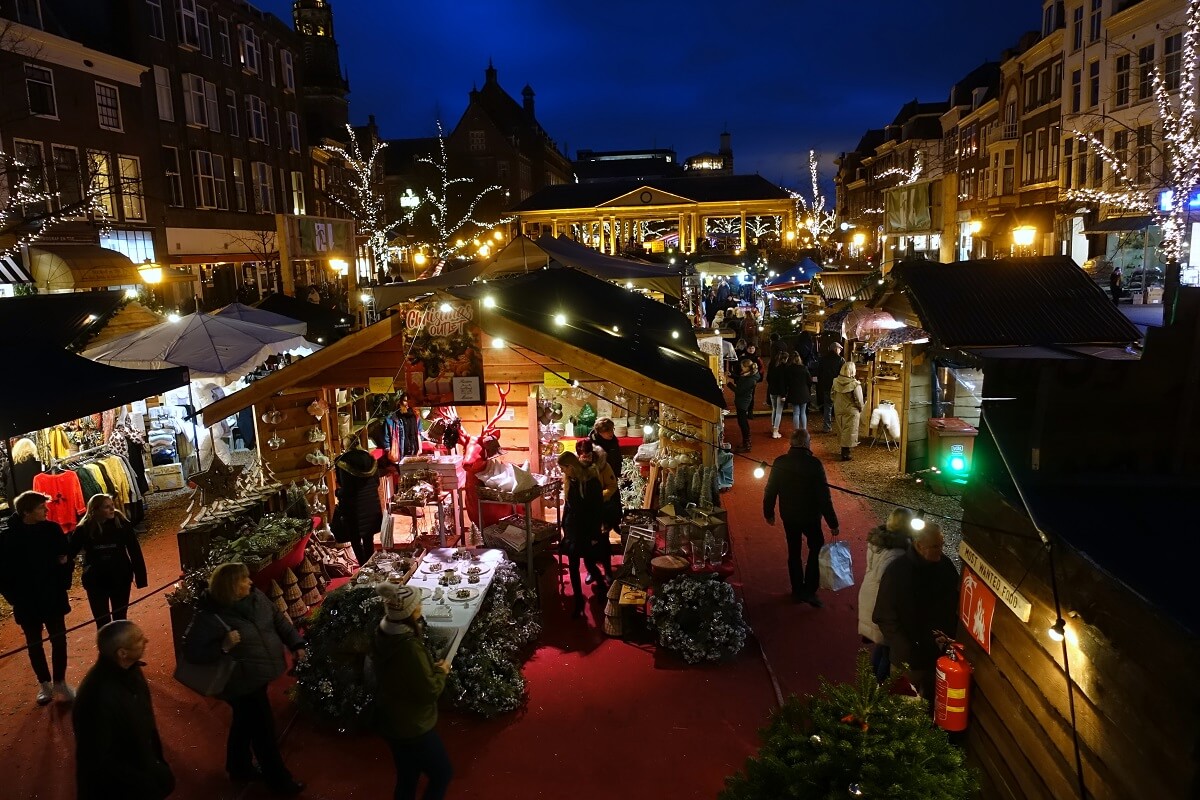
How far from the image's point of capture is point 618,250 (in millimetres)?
41844

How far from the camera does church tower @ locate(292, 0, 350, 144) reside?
4538 cm

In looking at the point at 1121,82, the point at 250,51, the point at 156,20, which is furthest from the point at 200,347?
the point at 1121,82

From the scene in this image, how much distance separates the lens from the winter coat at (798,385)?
12742mm

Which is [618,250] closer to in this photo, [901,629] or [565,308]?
[565,308]

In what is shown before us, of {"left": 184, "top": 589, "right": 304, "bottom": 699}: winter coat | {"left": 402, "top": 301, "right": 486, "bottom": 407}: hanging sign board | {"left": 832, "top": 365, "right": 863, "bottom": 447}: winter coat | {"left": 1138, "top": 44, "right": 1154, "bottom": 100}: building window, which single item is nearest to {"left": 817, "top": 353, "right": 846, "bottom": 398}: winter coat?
{"left": 832, "top": 365, "right": 863, "bottom": 447}: winter coat

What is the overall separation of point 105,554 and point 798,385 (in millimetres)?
9868

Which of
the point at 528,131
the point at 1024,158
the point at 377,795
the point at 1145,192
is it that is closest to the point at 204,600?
the point at 377,795

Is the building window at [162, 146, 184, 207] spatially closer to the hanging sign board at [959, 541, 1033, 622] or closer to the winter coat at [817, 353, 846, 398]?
the winter coat at [817, 353, 846, 398]

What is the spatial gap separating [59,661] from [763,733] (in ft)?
18.7

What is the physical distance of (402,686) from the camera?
14.0 ft

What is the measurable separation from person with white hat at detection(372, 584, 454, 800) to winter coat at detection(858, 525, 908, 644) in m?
3.04

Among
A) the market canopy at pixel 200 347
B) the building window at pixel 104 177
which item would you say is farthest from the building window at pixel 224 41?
the market canopy at pixel 200 347

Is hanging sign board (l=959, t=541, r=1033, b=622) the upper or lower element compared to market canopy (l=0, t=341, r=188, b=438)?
lower

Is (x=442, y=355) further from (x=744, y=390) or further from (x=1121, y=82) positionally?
(x=1121, y=82)
